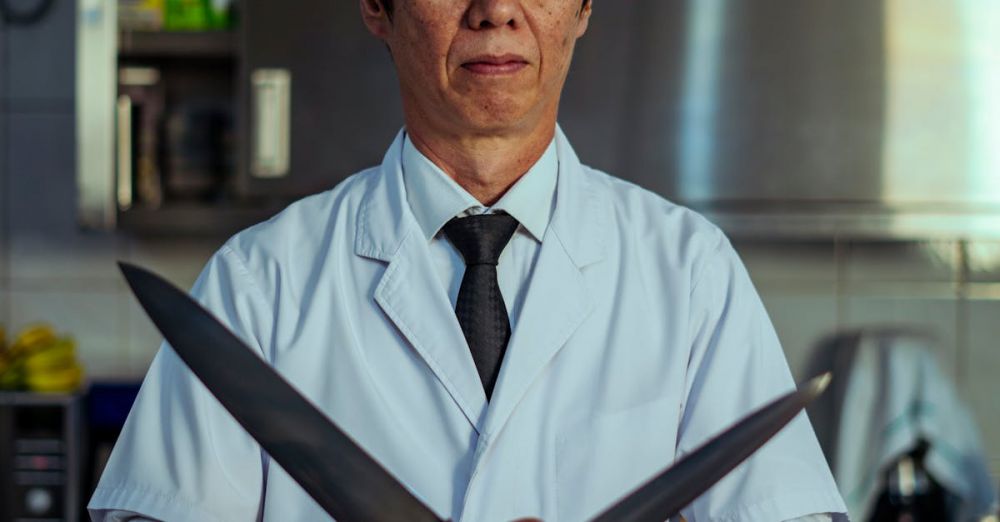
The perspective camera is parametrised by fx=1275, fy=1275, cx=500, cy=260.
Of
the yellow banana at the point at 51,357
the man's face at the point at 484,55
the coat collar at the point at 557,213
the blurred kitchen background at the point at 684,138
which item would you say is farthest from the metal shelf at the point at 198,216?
the man's face at the point at 484,55

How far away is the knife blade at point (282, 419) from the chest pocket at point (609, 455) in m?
0.25

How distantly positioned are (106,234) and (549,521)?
64.6 inches

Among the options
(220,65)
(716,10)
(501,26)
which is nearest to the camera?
(501,26)

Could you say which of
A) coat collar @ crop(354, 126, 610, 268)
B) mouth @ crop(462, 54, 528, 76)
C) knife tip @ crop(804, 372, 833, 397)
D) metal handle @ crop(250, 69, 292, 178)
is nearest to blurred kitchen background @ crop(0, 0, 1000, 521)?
metal handle @ crop(250, 69, 292, 178)

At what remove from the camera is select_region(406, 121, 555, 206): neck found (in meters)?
→ 0.90

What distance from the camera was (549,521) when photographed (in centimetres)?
83

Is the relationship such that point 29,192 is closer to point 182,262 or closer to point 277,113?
point 182,262

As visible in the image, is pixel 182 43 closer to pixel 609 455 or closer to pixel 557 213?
pixel 557 213

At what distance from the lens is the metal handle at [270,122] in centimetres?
191

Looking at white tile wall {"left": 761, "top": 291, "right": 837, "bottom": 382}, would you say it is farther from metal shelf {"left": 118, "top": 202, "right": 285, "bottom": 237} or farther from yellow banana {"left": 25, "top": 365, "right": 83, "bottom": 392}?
yellow banana {"left": 25, "top": 365, "right": 83, "bottom": 392}

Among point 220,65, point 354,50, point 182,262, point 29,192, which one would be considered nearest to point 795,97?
point 354,50

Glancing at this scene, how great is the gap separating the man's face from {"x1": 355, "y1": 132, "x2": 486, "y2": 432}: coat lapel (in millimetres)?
90

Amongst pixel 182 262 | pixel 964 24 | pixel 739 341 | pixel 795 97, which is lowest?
pixel 182 262

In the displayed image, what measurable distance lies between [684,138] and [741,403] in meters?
1.09
